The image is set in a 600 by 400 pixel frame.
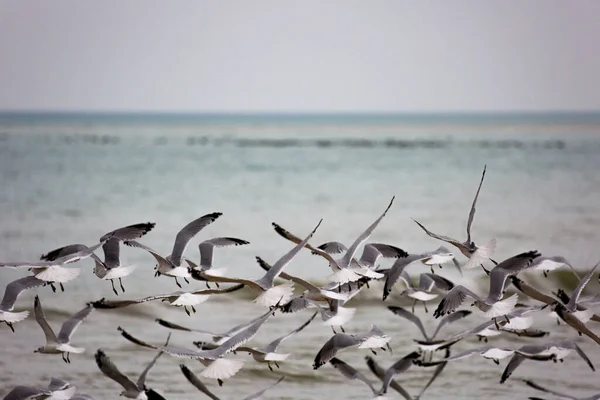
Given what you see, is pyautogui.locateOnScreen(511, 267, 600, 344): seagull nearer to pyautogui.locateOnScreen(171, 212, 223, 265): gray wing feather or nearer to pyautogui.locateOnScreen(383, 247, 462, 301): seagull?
pyautogui.locateOnScreen(383, 247, 462, 301): seagull

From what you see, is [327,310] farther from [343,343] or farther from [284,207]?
[284,207]

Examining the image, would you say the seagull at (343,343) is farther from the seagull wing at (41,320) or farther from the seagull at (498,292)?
the seagull wing at (41,320)

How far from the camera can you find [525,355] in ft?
3.75

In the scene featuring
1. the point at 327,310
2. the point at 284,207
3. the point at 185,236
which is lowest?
the point at 284,207

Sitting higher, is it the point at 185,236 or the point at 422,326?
the point at 185,236

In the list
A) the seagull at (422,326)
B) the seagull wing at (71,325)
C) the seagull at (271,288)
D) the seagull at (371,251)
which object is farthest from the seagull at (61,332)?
the seagull at (422,326)

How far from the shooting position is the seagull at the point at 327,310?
1.06 metres

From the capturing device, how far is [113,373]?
1065 millimetres

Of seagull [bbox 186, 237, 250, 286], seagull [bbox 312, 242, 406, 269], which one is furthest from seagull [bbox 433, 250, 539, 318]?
seagull [bbox 186, 237, 250, 286]

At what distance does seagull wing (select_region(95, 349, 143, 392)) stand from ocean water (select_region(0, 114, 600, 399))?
36 centimetres

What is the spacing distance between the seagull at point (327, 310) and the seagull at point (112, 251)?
0.71ft

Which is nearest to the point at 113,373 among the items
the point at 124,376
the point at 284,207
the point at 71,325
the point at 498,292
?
the point at 124,376

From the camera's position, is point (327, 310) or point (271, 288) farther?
point (327, 310)

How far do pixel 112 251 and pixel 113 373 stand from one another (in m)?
0.17
